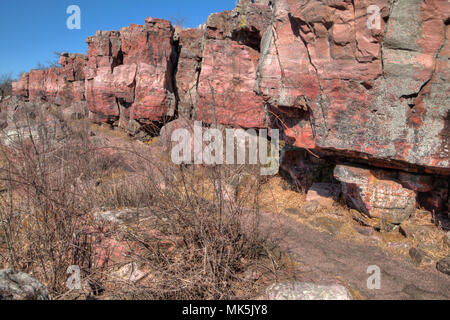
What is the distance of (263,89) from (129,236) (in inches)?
114

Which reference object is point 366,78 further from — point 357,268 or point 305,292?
point 305,292

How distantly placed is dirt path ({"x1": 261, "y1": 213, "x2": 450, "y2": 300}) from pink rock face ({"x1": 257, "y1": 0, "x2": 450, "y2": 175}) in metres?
1.15

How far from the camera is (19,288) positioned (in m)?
1.60

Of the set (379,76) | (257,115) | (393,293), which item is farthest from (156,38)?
(393,293)

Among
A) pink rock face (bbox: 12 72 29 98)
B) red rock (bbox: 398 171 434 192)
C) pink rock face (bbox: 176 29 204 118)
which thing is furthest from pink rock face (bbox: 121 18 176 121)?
pink rock face (bbox: 12 72 29 98)

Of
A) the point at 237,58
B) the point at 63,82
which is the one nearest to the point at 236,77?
the point at 237,58

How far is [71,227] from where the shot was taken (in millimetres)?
2619

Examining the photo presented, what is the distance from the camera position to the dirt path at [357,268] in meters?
2.43

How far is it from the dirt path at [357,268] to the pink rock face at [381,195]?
594 mm

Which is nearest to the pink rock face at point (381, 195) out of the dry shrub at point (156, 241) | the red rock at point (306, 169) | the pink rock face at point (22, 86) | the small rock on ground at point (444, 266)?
the small rock on ground at point (444, 266)

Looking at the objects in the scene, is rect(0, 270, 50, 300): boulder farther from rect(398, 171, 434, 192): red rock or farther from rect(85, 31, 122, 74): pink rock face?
rect(85, 31, 122, 74): pink rock face

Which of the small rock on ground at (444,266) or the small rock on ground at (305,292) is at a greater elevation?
the small rock on ground at (305,292)

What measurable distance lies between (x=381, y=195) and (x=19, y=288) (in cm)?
384

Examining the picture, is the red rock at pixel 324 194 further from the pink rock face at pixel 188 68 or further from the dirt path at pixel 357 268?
the pink rock face at pixel 188 68
